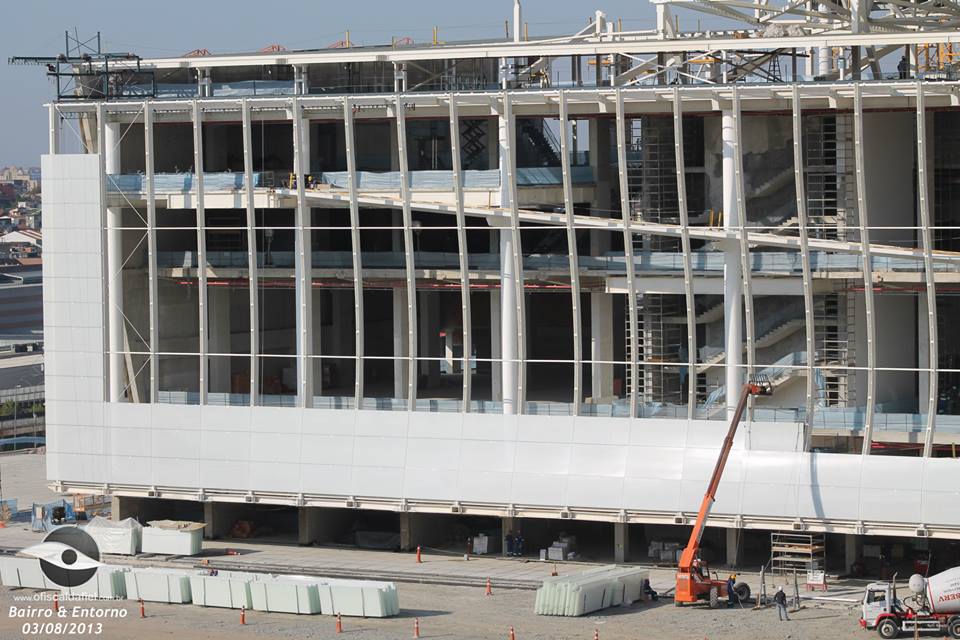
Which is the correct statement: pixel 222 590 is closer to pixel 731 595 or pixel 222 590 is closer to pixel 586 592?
pixel 586 592

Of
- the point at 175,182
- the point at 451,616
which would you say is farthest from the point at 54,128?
the point at 451,616

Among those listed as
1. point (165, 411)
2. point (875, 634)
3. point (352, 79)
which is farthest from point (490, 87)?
point (875, 634)

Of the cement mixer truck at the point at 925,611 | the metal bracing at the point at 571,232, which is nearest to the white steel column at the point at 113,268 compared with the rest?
the metal bracing at the point at 571,232

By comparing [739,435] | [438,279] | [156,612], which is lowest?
[156,612]

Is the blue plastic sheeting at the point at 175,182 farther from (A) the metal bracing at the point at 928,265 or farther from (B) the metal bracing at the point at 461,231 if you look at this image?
(A) the metal bracing at the point at 928,265

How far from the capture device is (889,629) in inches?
2087

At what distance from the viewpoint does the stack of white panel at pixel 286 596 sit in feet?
192

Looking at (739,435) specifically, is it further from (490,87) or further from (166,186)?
(166,186)

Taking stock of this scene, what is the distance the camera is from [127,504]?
74.8m

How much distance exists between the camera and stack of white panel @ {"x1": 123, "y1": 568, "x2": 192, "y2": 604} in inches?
2395

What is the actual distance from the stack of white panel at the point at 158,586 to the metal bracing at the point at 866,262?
24.7 meters

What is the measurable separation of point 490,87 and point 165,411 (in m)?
19.5

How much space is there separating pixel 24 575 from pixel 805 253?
102ft

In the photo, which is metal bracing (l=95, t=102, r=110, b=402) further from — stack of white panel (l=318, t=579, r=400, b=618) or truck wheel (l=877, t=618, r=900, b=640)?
truck wheel (l=877, t=618, r=900, b=640)
